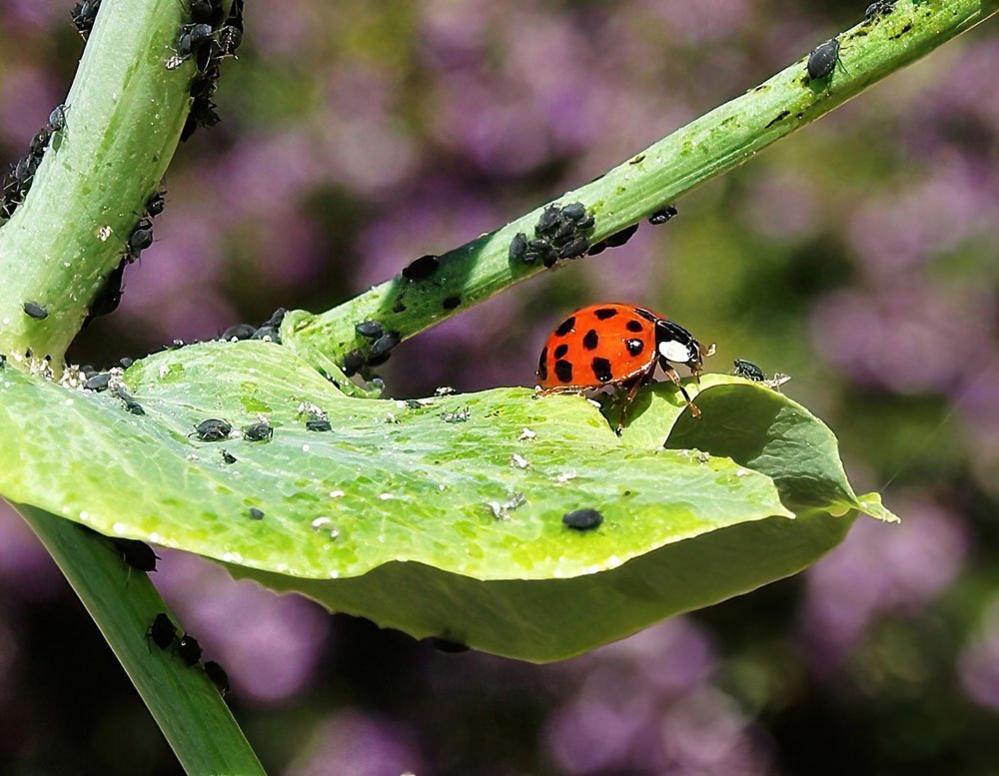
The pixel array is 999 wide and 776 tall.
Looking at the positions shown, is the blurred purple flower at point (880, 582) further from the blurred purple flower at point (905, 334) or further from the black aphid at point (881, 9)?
the black aphid at point (881, 9)

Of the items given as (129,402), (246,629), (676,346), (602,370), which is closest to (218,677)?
(129,402)

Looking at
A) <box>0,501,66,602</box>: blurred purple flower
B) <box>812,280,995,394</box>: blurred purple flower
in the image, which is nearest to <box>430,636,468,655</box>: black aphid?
<box>0,501,66,602</box>: blurred purple flower

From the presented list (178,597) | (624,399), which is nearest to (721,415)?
(624,399)

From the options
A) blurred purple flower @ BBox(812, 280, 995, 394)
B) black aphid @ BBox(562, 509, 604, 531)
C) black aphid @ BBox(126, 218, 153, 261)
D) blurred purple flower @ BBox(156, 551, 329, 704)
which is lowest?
black aphid @ BBox(562, 509, 604, 531)

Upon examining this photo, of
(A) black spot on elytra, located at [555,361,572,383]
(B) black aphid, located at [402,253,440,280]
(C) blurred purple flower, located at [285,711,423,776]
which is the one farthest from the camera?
(C) blurred purple flower, located at [285,711,423,776]

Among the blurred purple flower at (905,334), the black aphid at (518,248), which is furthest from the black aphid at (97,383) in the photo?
the blurred purple flower at (905,334)

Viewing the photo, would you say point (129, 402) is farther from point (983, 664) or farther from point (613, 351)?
point (983, 664)

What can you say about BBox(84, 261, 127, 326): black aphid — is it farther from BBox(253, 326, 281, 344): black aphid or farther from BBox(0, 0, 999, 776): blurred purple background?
BBox(0, 0, 999, 776): blurred purple background
